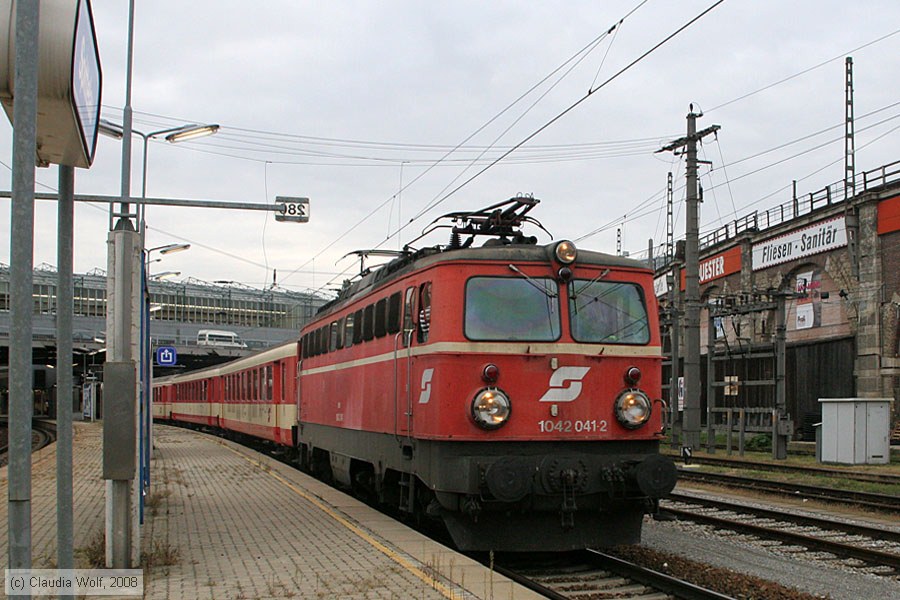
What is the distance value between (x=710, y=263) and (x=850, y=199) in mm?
11993

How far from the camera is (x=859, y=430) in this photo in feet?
73.4

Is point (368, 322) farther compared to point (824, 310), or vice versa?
point (824, 310)

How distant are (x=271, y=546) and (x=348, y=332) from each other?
4.13 m

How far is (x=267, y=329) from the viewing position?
290 feet

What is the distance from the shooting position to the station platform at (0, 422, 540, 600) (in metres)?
7.55

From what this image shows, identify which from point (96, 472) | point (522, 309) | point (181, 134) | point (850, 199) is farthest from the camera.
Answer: point (850, 199)

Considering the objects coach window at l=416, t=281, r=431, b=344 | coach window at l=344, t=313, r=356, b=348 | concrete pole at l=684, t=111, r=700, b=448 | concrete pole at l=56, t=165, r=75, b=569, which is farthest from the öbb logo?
concrete pole at l=684, t=111, r=700, b=448

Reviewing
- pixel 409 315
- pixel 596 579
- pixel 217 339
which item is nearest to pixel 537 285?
pixel 409 315

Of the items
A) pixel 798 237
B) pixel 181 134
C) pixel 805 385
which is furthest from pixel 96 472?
pixel 798 237

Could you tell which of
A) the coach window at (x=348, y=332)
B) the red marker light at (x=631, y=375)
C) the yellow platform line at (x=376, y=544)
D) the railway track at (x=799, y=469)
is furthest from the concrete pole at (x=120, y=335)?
the railway track at (x=799, y=469)

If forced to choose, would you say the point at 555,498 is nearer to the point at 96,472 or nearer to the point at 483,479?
the point at 483,479

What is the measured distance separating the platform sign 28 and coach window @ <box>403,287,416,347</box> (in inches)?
85.0

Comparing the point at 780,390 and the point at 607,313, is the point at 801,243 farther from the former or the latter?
the point at 607,313

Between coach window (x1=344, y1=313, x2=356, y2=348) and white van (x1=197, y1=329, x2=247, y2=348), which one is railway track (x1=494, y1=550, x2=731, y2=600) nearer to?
coach window (x1=344, y1=313, x2=356, y2=348)
